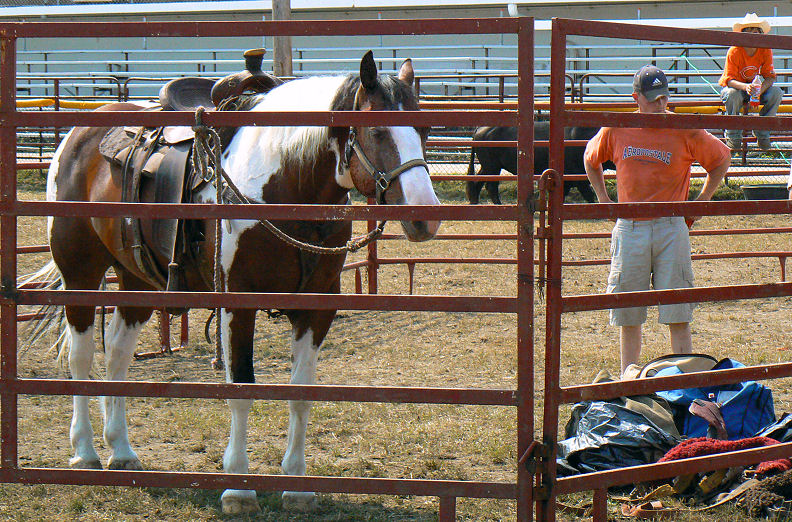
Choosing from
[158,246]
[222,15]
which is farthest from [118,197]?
[222,15]

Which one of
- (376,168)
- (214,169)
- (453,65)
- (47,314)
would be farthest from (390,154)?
(453,65)

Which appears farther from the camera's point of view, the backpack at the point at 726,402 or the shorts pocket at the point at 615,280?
the shorts pocket at the point at 615,280

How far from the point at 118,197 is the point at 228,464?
1.52 metres

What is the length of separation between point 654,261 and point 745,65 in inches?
180

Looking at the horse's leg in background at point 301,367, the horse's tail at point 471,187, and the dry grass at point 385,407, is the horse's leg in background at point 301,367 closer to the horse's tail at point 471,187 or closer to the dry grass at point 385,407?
the dry grass at point 385,407

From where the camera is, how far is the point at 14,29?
2.74 metres

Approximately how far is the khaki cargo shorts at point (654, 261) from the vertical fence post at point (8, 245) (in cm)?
293

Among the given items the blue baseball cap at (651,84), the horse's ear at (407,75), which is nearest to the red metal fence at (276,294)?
the horse's ear at (407,75)

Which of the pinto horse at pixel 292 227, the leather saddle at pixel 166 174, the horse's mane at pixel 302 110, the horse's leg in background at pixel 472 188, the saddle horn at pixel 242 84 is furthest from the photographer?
the horse's leg in background at pixel 472 188

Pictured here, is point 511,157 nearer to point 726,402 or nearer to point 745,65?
point 745,65

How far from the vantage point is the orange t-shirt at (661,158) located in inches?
171

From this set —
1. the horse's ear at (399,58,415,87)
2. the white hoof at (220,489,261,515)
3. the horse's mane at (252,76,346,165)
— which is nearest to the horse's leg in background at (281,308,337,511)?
the white hoof at (220,489,261,515)

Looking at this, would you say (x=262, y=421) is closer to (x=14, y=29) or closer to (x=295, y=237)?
(x=295, y=237)

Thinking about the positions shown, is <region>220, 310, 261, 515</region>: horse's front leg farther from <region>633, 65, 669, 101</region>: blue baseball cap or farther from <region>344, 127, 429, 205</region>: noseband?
<region>633, 65, 669, 101</region>: blue baseball cap
